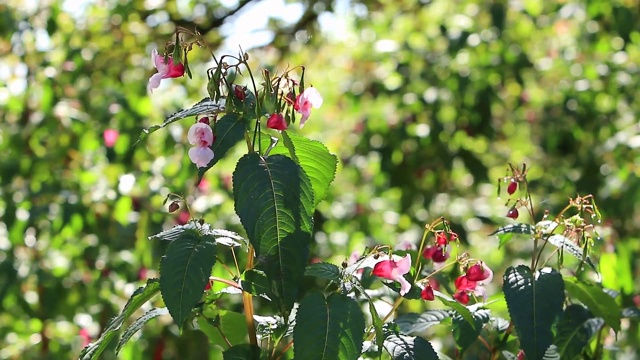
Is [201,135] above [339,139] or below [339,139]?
below

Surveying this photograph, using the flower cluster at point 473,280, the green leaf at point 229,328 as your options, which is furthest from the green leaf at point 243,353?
the flower cluster at point 473,280

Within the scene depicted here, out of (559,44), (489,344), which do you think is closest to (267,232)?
(489,344)

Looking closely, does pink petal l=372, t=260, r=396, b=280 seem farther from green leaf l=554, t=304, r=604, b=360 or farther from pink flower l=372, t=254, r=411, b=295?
green leaf l=554, t=304, r=604, b=360

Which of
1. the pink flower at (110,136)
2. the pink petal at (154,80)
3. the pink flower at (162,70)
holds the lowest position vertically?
the pink petal at (154,80)

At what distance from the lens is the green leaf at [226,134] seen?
1.07 meters

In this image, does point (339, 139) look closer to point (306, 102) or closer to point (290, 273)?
point (306, 102)

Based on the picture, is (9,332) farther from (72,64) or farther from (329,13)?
(329,13)

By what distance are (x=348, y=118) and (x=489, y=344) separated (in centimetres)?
375

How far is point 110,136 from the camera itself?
2.96m

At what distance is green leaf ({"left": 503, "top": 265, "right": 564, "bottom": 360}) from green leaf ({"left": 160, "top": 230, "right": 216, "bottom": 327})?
0.38 meters

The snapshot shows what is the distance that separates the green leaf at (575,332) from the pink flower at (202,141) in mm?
572

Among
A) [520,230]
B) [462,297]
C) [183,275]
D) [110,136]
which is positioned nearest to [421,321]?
[462,297]

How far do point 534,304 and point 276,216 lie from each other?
1.15 ft

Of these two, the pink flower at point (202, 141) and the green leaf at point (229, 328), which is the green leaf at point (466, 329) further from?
the pink flower at point (202, 141)
